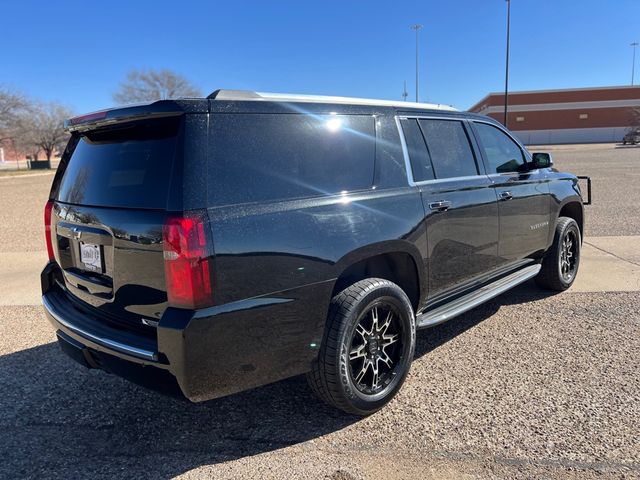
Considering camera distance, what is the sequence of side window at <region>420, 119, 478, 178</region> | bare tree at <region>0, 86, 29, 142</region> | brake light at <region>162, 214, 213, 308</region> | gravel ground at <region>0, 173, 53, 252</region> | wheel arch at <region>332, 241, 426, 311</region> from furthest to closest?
bare tree at <region>0, 86, 29, 142</region>
gravel ground at <region>0, 173, 53, 252</region>
side window at <region>420, 119, 478, 178</region>
wheel arch at <region>332, 241, 426, 311</region>
brake light at <region>162, 214, 213, 308</region>

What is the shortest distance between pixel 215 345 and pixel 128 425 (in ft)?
3.82

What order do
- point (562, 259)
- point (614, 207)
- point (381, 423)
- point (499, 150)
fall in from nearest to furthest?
point (381, 423)
point (499, 150)
point (562, 259)
point (614, 207)

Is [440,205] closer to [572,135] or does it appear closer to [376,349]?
[376,349]

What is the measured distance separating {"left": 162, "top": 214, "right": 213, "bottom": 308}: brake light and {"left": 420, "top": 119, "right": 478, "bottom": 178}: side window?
2091 millimetres

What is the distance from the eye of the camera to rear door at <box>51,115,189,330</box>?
245cm

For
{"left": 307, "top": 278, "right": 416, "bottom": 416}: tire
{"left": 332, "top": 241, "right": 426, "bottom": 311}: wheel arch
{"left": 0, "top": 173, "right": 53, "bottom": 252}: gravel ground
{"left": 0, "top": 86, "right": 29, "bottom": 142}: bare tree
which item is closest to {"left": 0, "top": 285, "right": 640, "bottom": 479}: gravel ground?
{"left": 307, "top": 278, "right": 416, "bottom": 416}: tire

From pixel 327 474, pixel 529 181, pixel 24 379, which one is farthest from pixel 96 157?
pixel 529 181

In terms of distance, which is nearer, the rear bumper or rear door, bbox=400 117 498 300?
the rear bumper

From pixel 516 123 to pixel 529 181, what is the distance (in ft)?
242

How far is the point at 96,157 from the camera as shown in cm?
300

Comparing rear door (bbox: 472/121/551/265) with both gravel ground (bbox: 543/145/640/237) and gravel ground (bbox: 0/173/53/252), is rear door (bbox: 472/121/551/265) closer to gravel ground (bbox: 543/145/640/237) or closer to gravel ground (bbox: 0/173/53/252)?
gravel ground (bbox: 543/145/640/237)

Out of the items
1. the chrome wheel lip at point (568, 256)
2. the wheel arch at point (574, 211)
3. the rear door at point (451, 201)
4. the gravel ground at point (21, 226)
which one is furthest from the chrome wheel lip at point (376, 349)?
the gravel ground at point (21, 226)

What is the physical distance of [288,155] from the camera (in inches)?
109

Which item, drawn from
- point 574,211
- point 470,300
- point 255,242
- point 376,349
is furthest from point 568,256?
point 255,242
